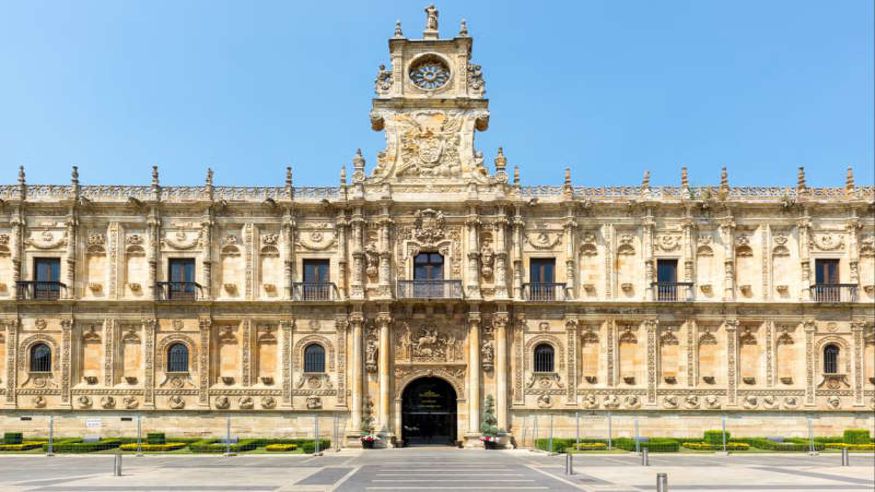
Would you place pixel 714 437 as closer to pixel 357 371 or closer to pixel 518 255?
pixel 518 255

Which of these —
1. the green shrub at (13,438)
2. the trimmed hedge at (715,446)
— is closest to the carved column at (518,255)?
the trimmed hedge at (715,446)

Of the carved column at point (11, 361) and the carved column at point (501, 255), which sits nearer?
the carved column at point (11, 361)

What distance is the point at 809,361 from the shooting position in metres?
53.8

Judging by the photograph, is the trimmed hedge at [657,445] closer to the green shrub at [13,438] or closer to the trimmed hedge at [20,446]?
the trimmed hedge at [20,446]

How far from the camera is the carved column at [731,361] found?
53.6 meters

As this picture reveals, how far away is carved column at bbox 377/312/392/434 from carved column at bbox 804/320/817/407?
2482 centimetres

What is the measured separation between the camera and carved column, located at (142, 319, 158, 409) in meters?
53.5

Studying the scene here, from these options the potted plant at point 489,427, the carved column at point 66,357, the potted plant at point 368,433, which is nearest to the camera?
the potted plant at point 489,427

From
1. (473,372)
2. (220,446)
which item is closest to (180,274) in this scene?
(220,446)

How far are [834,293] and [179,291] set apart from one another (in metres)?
39.5

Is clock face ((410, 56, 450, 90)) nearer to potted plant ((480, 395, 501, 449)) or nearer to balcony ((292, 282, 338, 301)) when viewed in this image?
balcony ((292, 282, 338, 301))

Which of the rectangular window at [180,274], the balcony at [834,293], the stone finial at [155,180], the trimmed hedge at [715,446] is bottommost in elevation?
the trimmed hedge at [715,446]

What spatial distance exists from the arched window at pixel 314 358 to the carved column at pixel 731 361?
2426cm

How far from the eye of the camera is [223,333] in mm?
54469
